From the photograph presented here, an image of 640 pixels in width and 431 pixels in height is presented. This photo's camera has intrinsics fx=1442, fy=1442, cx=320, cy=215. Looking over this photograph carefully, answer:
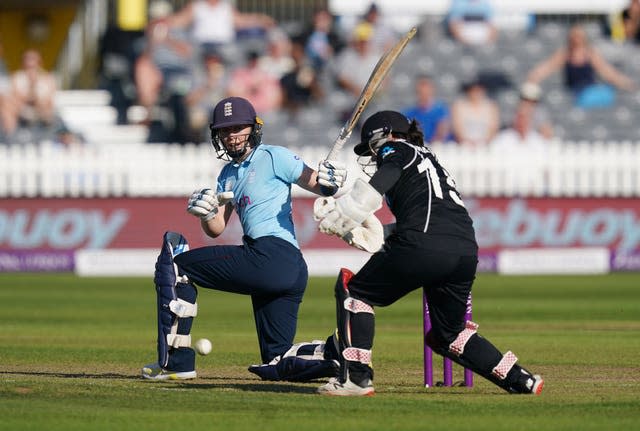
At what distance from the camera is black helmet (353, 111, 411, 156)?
301 inches

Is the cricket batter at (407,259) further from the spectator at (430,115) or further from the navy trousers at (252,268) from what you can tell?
the spectator at (430,115)

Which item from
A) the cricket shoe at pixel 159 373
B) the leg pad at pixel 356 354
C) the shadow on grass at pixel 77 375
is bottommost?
the shadow on grass at pixel 77 375

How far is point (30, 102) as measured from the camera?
22375mm

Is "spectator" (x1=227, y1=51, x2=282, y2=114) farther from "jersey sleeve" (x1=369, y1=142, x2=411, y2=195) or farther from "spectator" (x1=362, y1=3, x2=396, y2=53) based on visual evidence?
"jersey sleeve" (x1=369, y1=142, x2=411, y2=195)

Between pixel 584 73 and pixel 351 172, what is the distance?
4.62 meters

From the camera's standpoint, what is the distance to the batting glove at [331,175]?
311 inches

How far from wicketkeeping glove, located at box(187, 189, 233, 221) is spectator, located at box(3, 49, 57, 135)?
14501mm

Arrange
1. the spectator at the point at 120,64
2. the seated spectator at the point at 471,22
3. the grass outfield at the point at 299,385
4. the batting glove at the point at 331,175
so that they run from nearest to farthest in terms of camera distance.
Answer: the grass outfield at the point at 299,385
the batting glove at the point at 331,175
the seated spectator at the point at 471,22
the spectator at the point at 120,64

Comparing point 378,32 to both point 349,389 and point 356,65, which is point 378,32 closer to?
point 356,65

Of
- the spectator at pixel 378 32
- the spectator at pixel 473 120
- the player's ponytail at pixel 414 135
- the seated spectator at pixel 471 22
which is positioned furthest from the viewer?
the seated spectator at pixel 471 22

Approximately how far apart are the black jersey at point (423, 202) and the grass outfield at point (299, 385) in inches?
32.9

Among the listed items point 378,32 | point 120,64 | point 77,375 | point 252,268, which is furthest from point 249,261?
point 120,64

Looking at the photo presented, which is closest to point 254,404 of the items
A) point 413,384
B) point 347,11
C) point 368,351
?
point 368,351

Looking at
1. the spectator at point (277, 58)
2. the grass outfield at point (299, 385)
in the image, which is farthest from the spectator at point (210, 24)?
the grass outfield at point (299, 385)
